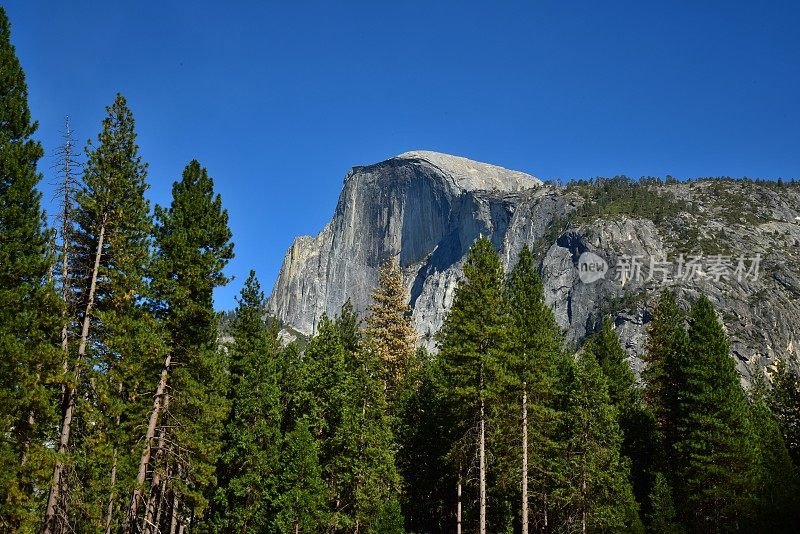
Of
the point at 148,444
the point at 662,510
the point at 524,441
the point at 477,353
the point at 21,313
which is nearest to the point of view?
the point at 21,313

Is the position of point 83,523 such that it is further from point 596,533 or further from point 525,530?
point 596,533

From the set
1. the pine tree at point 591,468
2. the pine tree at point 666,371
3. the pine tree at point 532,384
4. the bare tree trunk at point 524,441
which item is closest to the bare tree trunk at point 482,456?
the pine tree at point 532,384

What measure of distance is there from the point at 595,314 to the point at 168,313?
545 feet

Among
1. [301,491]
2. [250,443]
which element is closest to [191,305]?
[250,443]

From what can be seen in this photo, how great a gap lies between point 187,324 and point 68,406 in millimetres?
4698

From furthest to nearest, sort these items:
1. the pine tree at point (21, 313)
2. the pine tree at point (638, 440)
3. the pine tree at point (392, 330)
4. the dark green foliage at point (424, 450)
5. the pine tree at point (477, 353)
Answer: the pine tree at point (392, 330), the pine tree at point (638, 440), the dark green foliage at point (424, 450), the pine tree at point (477, 353), the pine tree at point (21, 313)

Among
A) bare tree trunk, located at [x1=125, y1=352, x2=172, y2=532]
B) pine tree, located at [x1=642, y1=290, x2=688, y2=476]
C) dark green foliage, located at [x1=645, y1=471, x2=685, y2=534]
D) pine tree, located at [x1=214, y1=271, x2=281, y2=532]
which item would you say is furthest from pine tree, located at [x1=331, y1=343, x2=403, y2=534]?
pine tree, located at [x1=642, y1=290, x2=688, y2=476]

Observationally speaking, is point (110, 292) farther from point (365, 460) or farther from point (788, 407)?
point (788, 407)

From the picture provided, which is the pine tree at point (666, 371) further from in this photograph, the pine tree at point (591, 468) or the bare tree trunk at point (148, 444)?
the bare tree trunk at point (148, 444)

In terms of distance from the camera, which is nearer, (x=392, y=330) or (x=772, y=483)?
(x=772, y=483)

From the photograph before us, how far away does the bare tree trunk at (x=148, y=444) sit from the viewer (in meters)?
19.7

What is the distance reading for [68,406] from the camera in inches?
707

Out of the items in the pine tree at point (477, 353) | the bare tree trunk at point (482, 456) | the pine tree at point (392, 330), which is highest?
the pine tree at point (392, 330)

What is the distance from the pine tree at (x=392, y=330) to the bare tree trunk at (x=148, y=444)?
21532mm
